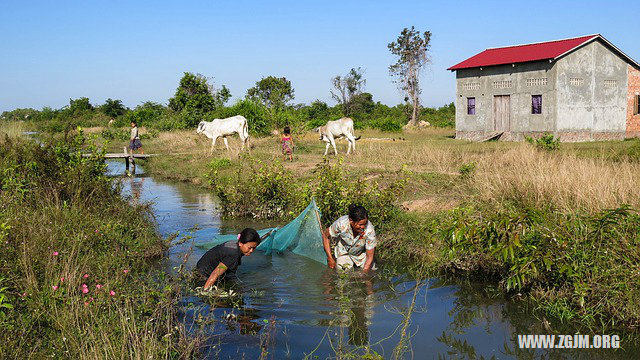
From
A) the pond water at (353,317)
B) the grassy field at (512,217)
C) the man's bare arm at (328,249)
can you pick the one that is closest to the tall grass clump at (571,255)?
the grassy field at (512,217)

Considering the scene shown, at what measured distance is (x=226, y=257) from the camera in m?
5.98

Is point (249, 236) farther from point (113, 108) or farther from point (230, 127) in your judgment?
point (113, 108)

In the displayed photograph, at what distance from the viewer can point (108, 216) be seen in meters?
7.67

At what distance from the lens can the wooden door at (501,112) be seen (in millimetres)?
23609

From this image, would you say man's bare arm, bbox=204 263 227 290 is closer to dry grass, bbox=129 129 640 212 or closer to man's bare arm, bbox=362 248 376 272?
man's bare arm, bbox=362 248 376 272

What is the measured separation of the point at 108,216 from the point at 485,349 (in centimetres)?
517

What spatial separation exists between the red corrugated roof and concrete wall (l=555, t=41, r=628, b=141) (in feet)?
1.34

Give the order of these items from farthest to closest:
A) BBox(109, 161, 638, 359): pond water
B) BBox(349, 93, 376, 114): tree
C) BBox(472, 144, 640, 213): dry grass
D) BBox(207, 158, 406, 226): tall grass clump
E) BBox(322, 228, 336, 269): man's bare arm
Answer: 1. BBox(349, 93, 376, 114): tree
2. BBox(207, 158, 406, 226): tall grass clump
3. BBox(472, 144, 640, 213): dry grass
4. BBox(322, 228, 336, 269): man's bare arm
5. BBox(109, 161, 638, 359): pond water

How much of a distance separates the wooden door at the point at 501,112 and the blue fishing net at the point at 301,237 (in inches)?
713

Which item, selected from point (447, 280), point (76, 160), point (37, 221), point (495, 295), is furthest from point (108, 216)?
point (495, 295)

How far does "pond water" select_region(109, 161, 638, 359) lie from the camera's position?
16.1ft

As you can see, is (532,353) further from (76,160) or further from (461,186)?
(76,160)

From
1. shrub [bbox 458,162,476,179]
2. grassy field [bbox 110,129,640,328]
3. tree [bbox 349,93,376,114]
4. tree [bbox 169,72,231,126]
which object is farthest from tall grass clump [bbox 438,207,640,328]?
tree [bbox 349,93,376,114]

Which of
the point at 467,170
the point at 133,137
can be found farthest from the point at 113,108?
the point at 467,170
